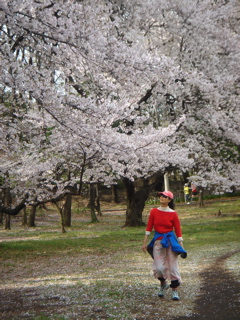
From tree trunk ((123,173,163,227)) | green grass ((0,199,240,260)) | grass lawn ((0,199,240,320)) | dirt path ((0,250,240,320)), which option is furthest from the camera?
tree trunk ((123,173,163,227))

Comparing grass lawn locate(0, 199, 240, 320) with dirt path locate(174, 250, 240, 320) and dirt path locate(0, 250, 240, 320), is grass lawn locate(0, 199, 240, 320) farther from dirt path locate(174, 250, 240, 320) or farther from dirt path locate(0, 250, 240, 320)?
dirt path locate(174, 250, 240, 320)

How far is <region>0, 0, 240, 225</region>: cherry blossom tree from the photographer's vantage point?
8.79 metres

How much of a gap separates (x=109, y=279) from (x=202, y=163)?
15.6 meters

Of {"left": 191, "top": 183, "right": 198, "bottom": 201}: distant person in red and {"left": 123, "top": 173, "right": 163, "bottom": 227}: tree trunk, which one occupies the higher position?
{"left": 191, "top": 183, "right": 198, "bottom": 201}: distant person in red

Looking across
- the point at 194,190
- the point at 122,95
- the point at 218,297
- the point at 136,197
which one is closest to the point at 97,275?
the point at 218,297

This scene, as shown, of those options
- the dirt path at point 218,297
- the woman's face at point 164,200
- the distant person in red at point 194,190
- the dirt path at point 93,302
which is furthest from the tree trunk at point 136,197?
the woman's face at point 164,200

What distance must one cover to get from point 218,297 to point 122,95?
965 centimetres

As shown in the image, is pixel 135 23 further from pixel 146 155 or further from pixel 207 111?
pixel 146 155

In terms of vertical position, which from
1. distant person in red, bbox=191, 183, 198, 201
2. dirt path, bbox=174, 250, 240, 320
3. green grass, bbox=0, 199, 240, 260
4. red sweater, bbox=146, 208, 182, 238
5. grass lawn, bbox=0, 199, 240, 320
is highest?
distant person in red, bbox=191, 183, 198, 201

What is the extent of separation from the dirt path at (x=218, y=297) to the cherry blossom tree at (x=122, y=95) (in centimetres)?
330

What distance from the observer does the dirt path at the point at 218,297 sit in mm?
5966

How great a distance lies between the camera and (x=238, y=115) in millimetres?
22531

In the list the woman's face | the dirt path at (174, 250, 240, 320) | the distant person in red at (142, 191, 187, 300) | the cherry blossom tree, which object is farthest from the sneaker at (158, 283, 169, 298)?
the cherry blossom tree

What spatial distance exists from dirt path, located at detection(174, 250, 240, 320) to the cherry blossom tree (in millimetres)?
3300
